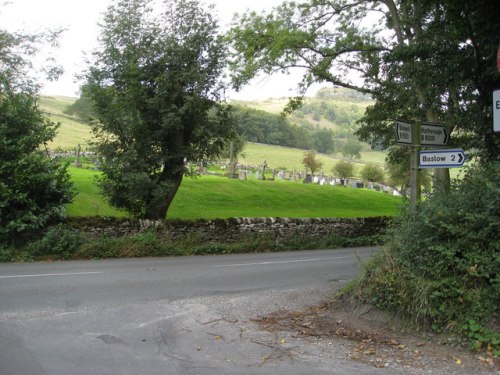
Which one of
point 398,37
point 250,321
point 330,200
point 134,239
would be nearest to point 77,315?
point 250,321

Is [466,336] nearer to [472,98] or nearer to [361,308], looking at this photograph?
[361,308]

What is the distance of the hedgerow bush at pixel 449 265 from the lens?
5805 millimetres

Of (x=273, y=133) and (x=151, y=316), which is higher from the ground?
(x=273, y=133)

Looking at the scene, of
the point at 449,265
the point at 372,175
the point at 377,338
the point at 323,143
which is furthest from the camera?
the point at 323,143

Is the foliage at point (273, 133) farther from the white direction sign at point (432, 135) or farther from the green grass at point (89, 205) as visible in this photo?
the white direction sign at point (432, 135)

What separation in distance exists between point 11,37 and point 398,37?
63.5 feet

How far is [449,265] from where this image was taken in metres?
6.25

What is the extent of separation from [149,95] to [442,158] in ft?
39.4

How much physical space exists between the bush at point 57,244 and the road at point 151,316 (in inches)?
50.3

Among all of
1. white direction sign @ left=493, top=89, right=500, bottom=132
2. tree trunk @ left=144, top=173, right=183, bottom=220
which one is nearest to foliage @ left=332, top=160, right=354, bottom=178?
tree trunk @ left=144, top=173, right=183, bottom=220

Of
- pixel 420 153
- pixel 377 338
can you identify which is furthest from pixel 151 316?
pixel 420 153

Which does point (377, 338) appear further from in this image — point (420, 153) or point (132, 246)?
point (132, 246)

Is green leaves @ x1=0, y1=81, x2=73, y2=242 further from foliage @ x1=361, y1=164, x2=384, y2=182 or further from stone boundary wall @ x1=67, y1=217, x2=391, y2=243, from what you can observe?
foliage @ x1=361, y1=164, x2=384, y2=182

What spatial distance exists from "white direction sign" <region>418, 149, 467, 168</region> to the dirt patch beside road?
2976mm
